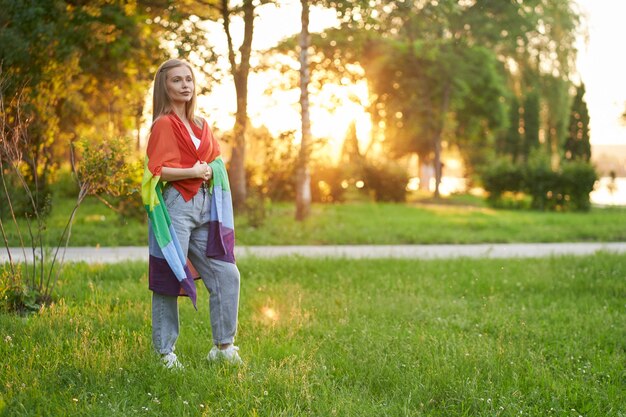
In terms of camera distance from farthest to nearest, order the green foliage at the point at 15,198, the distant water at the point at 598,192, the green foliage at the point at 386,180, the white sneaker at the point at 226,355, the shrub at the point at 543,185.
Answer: the distant water at the point at 598,192 < the green foliage at the point at 386,180 < the shrub at the point at 543,185 < the green foliage at the point at 15,198 < the white sneaker at the point at 226,355

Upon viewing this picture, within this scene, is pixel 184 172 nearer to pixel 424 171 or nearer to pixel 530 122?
pixel 530 122

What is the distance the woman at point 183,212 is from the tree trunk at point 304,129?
32.9 feet

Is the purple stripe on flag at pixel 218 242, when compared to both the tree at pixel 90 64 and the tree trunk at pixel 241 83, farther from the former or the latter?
the tree trunk at pixel 241 83

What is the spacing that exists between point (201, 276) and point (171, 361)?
587 millimetres

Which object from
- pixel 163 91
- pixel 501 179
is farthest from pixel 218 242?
pixel 501 179

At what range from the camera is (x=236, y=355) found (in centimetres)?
454

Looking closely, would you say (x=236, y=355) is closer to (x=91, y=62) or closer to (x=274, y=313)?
(x=274, y=313)

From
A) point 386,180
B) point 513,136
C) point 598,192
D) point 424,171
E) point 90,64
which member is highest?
point 513,136

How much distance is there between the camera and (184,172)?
13.6 ft

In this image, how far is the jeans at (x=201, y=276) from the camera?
4.25 metres

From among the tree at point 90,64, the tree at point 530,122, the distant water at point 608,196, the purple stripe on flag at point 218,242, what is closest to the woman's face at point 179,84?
the purple stripe on flag at point 218,242

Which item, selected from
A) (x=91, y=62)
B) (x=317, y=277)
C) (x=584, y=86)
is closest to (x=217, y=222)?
(x=317, y=277)

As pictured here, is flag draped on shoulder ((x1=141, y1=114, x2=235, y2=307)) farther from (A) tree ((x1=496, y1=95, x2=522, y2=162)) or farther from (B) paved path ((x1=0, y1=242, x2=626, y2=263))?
(A) tree ((x1=496, y1=95, x2=522, y2=162))

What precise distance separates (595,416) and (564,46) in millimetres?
35216
